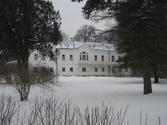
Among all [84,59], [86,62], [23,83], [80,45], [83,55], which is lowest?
[23,83]

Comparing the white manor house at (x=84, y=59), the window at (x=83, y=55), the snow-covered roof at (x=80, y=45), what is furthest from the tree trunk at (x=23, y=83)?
the window at (x=83, y=55)

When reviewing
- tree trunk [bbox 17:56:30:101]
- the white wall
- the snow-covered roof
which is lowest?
tree trunk [bbox 17:56:30:101]

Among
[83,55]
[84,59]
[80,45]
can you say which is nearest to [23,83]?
[80,45]

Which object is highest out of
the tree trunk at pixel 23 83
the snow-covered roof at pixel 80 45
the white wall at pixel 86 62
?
the snow-covered roof at pixel 80 45

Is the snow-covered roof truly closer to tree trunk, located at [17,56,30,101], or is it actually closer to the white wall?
the white wall

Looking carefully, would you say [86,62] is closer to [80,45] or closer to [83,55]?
[83,55]

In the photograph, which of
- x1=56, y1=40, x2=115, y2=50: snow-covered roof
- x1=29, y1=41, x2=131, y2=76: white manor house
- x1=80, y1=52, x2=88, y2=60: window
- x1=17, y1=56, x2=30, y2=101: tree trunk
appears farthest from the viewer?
x1=80, y1=52, x2=88, y2=60: window

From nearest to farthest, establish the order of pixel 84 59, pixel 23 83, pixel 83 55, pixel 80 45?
pixel 23 83 → pixel 80 45 → pixel 84 59 → pixel 83 55

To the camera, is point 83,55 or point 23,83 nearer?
point 23,83

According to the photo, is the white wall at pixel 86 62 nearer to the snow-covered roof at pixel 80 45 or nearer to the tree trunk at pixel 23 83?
the snow-covered roof at pixel 80 45

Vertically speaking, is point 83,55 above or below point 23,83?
above

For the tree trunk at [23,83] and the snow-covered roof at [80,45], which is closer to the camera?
the tree trunk at [23,83]

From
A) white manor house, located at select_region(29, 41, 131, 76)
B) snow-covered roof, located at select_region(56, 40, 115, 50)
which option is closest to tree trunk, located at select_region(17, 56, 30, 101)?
white manor house, located at select_region(29, 41, 131, 76)

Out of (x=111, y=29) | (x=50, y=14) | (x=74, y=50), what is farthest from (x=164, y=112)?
(x=74, y=50)
